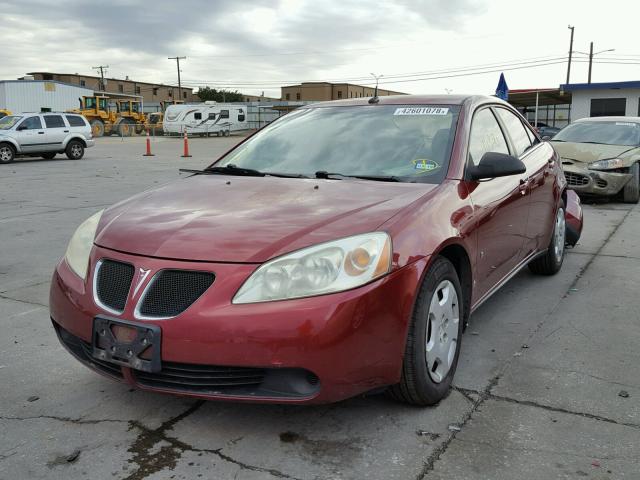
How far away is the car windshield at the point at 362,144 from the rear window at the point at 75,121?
66.9 ft

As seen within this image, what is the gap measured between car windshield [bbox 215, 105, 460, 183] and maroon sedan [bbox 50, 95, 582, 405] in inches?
0.5

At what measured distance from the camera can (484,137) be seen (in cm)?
397

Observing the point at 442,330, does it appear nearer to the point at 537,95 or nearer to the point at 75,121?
the point at 75,121

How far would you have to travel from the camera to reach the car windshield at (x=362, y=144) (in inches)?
136

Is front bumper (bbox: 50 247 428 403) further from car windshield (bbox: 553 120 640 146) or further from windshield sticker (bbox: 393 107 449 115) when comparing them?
car windshield (bbox: 553 120 640 146)

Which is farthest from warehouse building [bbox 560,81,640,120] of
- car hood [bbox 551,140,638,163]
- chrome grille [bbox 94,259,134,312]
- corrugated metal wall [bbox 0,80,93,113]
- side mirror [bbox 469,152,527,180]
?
corrugated metal wall [bbox 0,80,93,113]

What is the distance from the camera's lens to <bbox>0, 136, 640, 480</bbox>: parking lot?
95.7 inches

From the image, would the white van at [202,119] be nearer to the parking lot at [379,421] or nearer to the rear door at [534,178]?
the rear door at [534,178]

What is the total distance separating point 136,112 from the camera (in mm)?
52781

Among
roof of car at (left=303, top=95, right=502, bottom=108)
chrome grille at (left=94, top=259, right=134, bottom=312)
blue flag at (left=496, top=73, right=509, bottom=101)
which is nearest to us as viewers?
chrome grille at (left=94, top=259, right=134, bottom=312)

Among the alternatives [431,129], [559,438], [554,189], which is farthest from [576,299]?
[559,438]

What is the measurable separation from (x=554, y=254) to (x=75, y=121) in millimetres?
20985

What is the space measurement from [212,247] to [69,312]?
766 mm

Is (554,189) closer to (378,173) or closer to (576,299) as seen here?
(576,299)
